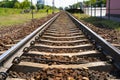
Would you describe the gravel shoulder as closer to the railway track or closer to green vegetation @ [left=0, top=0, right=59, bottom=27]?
the railway track

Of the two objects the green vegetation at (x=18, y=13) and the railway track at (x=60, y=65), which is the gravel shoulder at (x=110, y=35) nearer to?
the railway track at (x=60, y=65)

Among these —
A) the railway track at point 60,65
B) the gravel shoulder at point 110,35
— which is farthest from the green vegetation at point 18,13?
the railway track at point 60,65

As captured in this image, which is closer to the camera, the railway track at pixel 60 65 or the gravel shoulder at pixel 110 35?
Answer: the railway track at pixel 60 65

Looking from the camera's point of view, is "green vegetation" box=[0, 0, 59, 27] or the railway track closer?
the railway track

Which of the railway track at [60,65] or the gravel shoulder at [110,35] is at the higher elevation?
the railway track at [60,65]

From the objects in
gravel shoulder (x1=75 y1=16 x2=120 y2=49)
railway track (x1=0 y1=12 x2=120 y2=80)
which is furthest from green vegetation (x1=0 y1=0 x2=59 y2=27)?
railway track (x1=0 y1=12 x2=120 y2=80)

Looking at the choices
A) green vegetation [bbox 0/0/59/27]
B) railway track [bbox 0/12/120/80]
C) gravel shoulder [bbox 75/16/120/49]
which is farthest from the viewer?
green vegetation [bbox 0/0/59/27]

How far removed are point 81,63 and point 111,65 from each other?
0.56 metres

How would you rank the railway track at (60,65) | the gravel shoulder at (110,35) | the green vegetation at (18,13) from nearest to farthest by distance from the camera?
the railway track at (60,65)
the gravel shoulder at (110,35)
the green vegetation at (18,13)

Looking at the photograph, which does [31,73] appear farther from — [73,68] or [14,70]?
[73,68]

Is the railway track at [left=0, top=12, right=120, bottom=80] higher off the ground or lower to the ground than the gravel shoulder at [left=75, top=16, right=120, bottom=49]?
higher

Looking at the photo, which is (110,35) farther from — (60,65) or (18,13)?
(18,13)

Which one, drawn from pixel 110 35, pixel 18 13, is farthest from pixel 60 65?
pixel 18 13

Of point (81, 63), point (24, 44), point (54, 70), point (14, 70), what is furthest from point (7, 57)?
point (24, 44)
